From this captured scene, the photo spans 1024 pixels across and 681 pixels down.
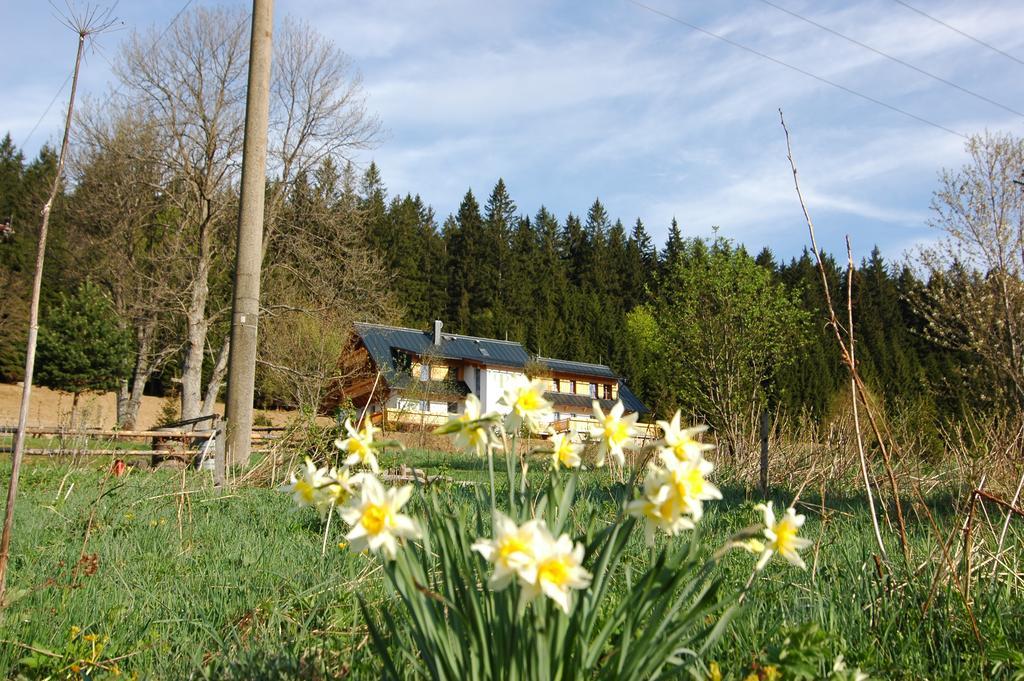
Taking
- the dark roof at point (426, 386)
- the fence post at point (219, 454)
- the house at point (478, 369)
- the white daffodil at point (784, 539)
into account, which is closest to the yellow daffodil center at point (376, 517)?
the white daffodil at point (784, 539)

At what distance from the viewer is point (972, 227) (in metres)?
13.7

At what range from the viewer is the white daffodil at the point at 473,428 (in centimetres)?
138

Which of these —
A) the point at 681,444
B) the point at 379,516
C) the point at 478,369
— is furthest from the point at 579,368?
the point at 379,516

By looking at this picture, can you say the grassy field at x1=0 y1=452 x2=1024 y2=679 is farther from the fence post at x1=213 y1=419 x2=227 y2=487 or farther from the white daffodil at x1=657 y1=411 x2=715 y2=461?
the fence post at x1=213 y1=419 x2=227 y2=487

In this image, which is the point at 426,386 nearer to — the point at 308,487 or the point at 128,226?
the point at 128,226

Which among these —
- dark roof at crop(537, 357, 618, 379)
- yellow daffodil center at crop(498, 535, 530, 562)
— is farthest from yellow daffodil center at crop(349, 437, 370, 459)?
dark roof at crop(537, 357, 618, 379)

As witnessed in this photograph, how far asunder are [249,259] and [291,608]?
488cm

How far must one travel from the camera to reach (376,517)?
1.20 metres

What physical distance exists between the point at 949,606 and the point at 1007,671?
1.04ft

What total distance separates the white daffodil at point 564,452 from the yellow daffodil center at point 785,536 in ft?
1.28

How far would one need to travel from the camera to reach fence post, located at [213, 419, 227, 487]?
5433 millimetres

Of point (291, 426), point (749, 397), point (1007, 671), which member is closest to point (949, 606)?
point (1007, 671)

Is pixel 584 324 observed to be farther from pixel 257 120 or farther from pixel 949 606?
pixel 949 606

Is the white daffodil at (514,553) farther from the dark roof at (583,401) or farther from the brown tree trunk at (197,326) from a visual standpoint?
the dark roof at (583,401)
